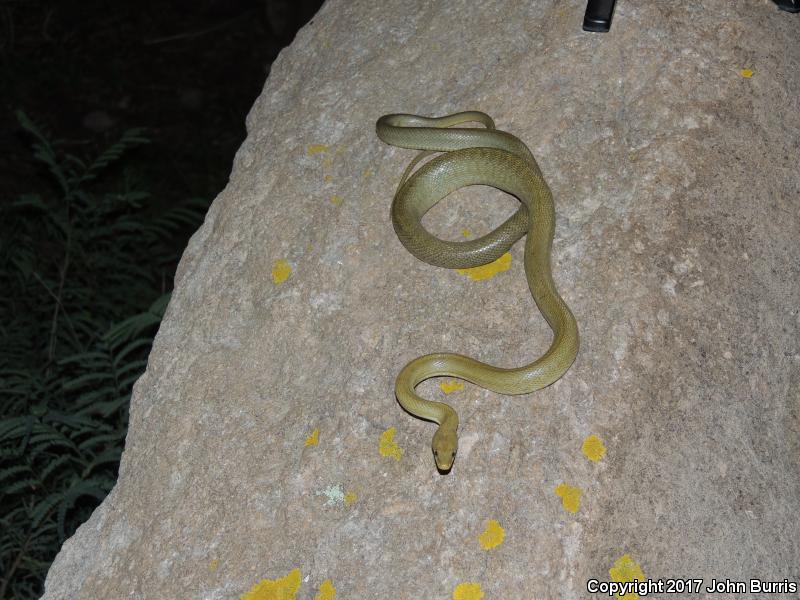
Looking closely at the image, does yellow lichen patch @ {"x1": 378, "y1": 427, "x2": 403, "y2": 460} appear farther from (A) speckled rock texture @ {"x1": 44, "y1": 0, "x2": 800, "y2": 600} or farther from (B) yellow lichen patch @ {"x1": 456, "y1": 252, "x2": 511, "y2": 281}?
(B) yellow lichen patch @ {"x1": 456, "y1": 252, "x2": 511, "y2": 281}

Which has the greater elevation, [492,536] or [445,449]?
[445,449]

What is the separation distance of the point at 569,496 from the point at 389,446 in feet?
2.74

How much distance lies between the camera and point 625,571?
3.05 m

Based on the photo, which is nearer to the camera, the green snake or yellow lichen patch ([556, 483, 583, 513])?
yellow lichen patch ([556, 483, 583, 513])

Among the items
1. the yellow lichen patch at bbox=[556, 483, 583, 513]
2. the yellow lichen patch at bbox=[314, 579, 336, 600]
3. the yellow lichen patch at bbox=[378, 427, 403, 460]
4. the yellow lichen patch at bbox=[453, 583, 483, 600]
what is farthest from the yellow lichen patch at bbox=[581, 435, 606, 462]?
the yellow lichen patch at bbox=[314, 579, 336, 600]

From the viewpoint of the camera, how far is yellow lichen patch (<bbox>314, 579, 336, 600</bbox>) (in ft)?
10.6

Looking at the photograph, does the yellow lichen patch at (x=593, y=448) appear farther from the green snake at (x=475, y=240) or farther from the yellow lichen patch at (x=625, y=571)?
the yellow lichen patch at (x=625, y=571)

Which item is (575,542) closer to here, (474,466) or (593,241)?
(474,466)

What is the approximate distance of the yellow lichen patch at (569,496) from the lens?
10.4 feet

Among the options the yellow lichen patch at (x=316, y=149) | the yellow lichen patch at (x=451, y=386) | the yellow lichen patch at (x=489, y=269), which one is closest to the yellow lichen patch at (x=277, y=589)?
the yellow lichen patch at (x=451, y=386)

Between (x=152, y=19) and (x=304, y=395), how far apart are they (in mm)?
9769

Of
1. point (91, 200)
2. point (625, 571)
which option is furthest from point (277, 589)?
point (91, 200)

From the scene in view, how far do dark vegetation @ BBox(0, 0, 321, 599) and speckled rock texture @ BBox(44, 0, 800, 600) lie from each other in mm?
1354

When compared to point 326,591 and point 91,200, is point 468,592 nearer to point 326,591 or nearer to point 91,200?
point 326,591
